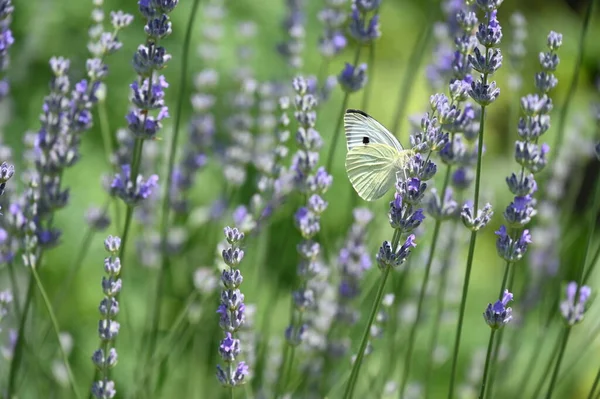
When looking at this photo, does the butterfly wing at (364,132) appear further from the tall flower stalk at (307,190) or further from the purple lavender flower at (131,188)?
the purple lavender flower at (131,188)

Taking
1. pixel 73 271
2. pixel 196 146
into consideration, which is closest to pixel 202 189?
pixel 196 146

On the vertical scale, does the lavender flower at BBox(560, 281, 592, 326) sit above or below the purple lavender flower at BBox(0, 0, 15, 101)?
below

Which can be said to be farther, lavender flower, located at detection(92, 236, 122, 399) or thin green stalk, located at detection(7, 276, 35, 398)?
thin green stalk, located at detection(7, 276, 35, 398)

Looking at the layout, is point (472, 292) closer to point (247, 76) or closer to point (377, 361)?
point (377, 361)

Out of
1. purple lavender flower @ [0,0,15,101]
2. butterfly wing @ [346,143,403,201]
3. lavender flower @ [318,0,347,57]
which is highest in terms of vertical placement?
lavender flower @ [318,0,347,57]

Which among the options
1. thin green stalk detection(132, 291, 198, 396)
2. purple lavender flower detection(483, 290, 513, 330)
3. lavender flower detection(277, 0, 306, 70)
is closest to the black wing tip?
purple lavender flower detection(483, 290, 513, 330)

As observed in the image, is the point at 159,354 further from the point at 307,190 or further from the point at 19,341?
the point at 307,190

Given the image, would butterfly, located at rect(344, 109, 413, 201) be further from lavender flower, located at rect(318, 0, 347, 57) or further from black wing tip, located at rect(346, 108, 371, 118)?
lavender flower, located at rect(318, 0, 347, 57)
